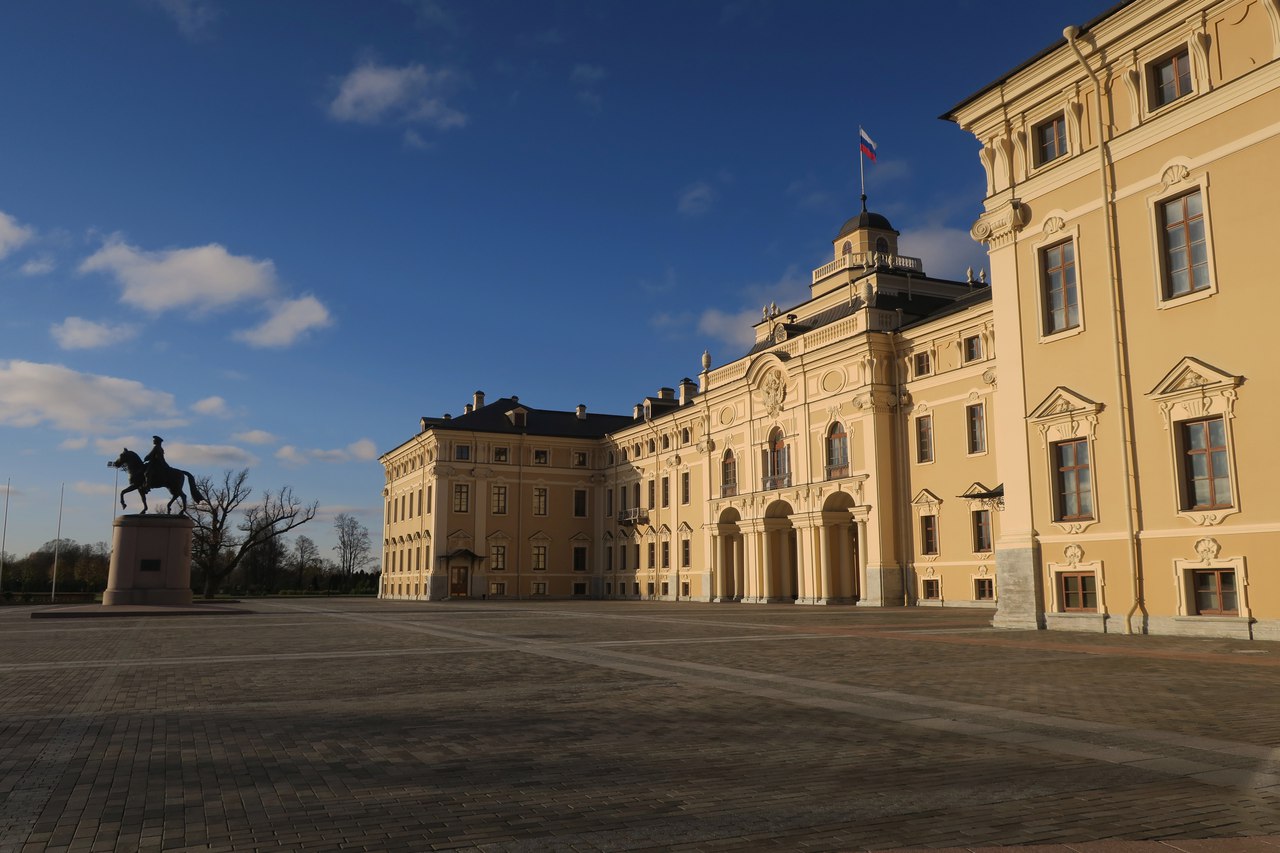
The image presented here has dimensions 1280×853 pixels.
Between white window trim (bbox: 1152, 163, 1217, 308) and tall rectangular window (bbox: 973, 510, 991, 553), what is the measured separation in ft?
60.8

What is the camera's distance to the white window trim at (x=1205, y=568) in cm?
1931

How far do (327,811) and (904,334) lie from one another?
131 feet

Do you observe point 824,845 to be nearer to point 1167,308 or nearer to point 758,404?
point 1167,308

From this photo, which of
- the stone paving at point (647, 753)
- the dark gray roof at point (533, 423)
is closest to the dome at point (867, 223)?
the dark gray roof at point (533, 423)

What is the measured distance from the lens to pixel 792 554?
170ft

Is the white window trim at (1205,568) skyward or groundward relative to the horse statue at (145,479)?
groundward

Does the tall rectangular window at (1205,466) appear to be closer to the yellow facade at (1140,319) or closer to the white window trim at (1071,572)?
the yellow facade at (1140,319)

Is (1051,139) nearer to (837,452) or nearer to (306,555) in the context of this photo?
(837,452)

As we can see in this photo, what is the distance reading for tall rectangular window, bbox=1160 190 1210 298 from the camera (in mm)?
20812

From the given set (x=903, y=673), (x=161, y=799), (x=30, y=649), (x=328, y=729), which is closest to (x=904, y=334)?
(x=903, y=673)

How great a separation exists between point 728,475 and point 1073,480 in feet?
108

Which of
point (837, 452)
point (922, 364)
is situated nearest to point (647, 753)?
point (922, 364)

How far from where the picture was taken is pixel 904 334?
43.1 meters

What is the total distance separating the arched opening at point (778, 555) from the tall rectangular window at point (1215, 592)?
30.1 m
